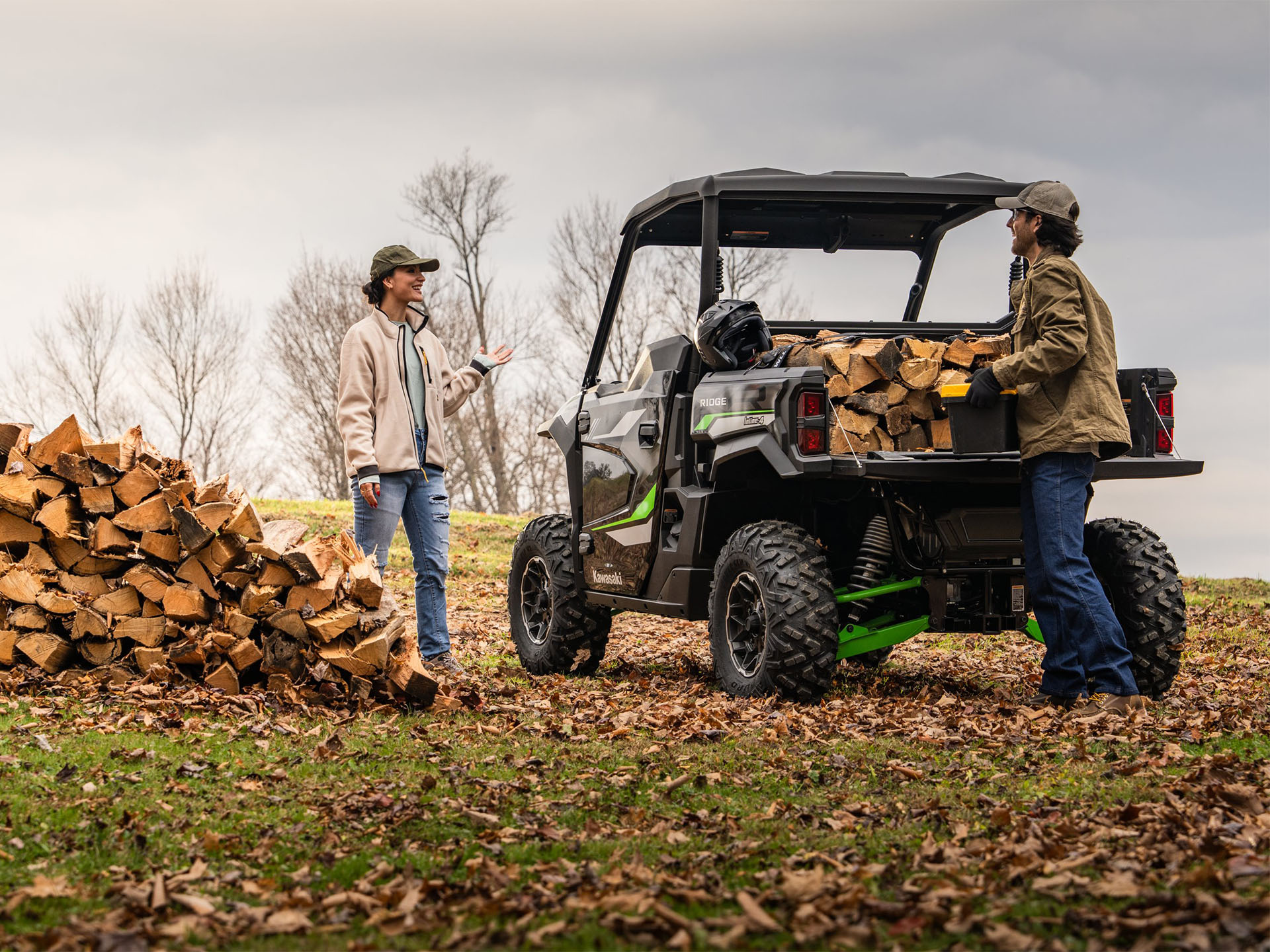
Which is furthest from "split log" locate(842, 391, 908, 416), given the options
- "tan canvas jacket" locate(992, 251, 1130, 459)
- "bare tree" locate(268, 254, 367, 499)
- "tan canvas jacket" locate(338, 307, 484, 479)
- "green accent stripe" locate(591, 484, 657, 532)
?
"bare tree" locate(268, 254, 367, 499)

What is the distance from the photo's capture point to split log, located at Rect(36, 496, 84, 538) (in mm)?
7156

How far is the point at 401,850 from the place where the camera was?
4.04m

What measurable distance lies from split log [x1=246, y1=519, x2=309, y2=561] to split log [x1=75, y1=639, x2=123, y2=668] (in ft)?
3.28

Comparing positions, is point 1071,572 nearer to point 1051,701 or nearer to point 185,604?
point 1051,701

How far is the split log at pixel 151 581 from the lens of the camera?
22.9 feet

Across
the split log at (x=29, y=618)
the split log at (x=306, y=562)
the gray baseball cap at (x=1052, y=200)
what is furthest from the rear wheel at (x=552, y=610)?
the gray baseball cap at (x=1052, y=200)

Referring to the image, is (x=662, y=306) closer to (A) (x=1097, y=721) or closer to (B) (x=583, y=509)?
(B) (x=583, y=509)

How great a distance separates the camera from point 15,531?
7.33m

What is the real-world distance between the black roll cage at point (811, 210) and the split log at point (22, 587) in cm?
359

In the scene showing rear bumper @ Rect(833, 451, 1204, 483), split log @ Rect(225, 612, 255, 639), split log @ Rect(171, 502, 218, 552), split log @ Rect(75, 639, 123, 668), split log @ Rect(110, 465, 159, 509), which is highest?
rear bumper @ Rect(833, 451, 1204, 483)

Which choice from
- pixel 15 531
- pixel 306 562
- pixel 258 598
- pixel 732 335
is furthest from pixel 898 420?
pixel 15 531

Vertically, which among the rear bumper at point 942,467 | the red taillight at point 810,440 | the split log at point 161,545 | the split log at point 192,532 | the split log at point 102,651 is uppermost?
the red taillight at point 810,440

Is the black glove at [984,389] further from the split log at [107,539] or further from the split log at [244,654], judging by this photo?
the split log at [107,539]

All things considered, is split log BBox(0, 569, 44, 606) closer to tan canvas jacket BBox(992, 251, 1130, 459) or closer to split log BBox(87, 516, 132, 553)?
split log BBox(87, 516, 132, 553)
